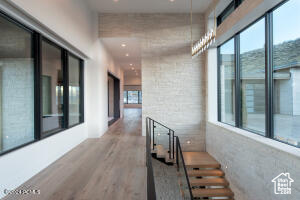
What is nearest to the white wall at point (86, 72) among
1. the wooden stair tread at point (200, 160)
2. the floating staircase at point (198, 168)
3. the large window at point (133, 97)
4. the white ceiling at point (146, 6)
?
the white ceiling at point (146, 6)

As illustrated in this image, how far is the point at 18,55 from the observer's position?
290 centimetres

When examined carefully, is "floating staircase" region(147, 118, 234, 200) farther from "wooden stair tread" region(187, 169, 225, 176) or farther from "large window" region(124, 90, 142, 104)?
"large window" region(124, 90, 142, 104)

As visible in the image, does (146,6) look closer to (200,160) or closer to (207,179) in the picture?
(200,160)

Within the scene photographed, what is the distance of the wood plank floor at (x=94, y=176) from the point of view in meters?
2.51

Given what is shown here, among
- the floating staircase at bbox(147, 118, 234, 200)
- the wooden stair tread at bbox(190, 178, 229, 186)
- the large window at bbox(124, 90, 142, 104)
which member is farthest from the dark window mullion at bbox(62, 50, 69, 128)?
the large window at bbox(124, 90, 142, 104)

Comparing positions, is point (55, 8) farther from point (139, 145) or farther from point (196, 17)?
point (196, 17)

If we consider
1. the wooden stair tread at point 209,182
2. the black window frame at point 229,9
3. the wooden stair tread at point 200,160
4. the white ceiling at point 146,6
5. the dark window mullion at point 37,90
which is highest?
the white ceiling at point 146,6

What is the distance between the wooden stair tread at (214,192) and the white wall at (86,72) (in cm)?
365

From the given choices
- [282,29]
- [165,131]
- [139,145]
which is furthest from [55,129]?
[282,29]

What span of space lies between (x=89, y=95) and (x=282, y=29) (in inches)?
213

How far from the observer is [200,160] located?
5.67m

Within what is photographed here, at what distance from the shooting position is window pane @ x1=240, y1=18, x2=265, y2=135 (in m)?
3.78

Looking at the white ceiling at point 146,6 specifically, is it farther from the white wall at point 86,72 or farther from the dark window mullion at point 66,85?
the dark window mullion at point 66,85

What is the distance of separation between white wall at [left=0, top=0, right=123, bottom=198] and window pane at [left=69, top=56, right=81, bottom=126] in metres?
0.28
